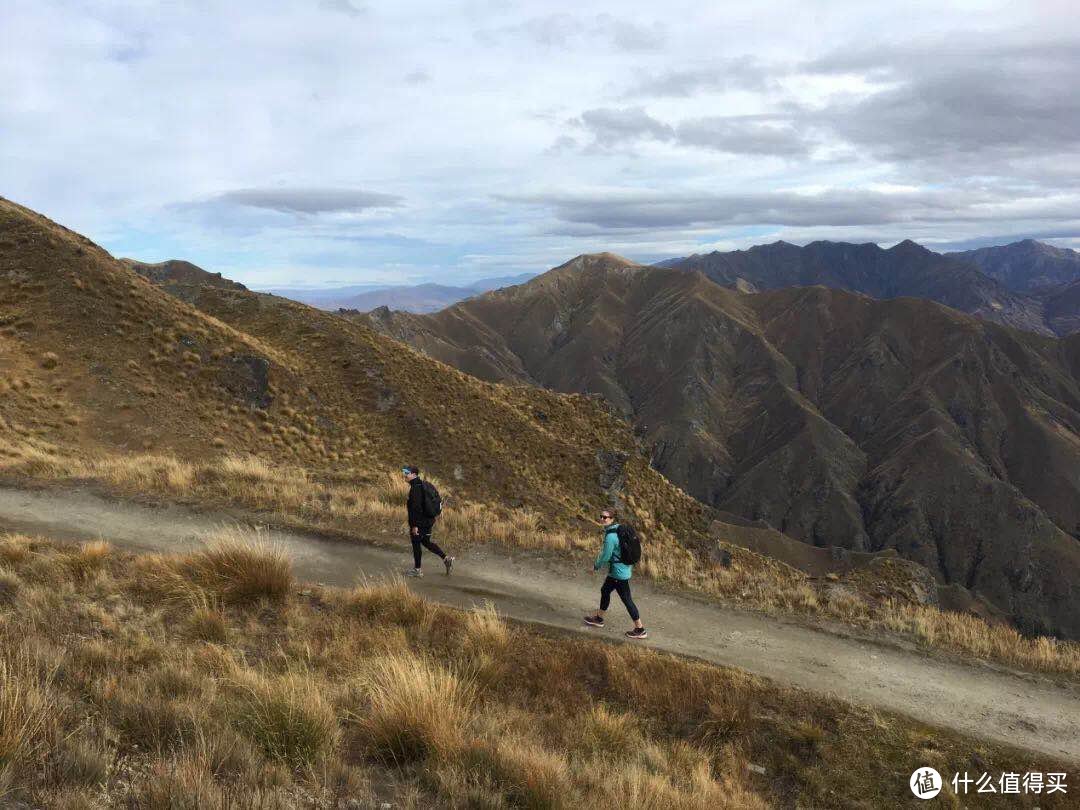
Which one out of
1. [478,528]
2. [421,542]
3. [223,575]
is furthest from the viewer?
[478,528]

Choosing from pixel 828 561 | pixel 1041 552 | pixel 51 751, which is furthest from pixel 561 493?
pixel 1041 552

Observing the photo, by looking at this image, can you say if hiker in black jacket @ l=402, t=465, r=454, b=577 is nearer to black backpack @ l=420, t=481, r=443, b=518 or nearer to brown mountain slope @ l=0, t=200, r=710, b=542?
black backpack @ l=420, t=481, r=443, b=518

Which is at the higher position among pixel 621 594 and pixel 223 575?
pixel 223 575

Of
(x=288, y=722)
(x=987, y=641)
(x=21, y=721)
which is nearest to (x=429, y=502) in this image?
(x=288, y=722)

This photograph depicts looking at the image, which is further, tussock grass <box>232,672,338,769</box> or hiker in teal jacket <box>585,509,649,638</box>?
hiker in teal jacket <box>585,509,649,638</box>

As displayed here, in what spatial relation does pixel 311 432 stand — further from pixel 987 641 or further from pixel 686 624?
pixel 987 641

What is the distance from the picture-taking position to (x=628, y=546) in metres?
10.2

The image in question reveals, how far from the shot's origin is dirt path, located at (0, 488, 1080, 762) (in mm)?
8984

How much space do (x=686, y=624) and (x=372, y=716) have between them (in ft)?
22.9

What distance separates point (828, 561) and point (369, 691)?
11108 cm
